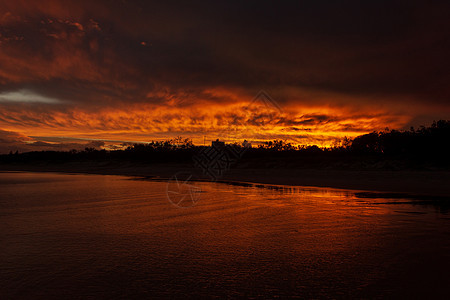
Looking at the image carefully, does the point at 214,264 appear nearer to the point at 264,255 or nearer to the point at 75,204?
the point at 264,255

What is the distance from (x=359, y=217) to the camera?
9734mm

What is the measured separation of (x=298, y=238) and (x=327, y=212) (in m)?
4.01

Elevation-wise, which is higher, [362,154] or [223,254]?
[362,154]

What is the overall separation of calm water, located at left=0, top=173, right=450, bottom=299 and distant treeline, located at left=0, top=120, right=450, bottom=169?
2722cm

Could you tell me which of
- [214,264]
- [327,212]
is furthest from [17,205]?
[327,212]

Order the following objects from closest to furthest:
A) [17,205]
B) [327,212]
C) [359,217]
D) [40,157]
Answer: [359,217] → [327,212] → [17,205] → [40,157]

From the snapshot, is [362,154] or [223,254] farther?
[362,154]

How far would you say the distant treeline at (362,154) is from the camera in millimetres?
33906

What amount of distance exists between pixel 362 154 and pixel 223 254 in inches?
1666

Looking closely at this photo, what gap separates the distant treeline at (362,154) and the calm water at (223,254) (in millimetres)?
27220

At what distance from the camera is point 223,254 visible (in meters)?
5.80

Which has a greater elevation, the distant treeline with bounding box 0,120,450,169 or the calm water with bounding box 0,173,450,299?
the distant treeline with bounding box 0,120,450,169

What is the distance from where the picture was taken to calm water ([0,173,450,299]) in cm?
425

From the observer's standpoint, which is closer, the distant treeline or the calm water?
the calm water
